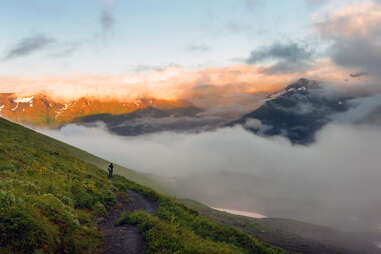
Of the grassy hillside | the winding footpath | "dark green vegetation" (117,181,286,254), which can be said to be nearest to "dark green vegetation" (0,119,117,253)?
the grassy hillside

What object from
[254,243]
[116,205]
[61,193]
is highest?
[61,193]

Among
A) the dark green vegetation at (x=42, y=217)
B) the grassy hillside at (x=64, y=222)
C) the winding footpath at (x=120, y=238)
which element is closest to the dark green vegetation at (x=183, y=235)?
the grassy hillside at (x=64, y=222)

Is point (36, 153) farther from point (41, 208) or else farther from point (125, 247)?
point (125, 247)

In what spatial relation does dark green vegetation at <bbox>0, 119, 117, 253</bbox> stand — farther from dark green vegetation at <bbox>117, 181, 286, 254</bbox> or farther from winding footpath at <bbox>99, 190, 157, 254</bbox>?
dark green vegetation at <bbox>117, 181, 286, 254</bbox>

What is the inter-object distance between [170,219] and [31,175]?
13.5m

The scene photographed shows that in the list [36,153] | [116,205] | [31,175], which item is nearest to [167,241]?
[116,205]

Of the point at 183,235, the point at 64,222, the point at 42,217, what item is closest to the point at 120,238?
the point at 64,222

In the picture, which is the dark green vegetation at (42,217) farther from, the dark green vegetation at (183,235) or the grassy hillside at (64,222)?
the dark green vegetation at (183,235)

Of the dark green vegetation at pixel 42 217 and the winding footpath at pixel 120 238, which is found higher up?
the dark green vegetation at pixel 42 217

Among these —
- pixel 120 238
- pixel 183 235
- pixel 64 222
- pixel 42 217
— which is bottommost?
pixel 120 238

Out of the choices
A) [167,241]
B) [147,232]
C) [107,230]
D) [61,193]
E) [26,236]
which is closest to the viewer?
[26,236]

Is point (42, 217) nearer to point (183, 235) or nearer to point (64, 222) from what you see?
point (64, 222)

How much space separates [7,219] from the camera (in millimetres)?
12227

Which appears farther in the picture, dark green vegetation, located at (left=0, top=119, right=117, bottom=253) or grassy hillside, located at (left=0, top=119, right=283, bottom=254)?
grassy hillside, located at (left=0, top=119, right=283, bottom=254)
